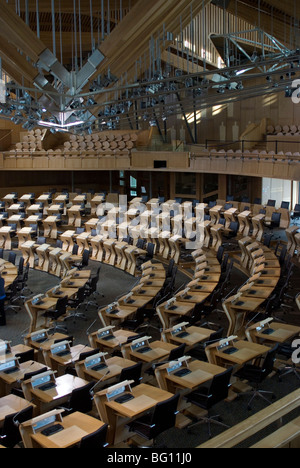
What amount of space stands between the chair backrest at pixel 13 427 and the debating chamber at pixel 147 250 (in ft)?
0.08

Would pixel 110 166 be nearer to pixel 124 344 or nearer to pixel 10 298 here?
pixel 10 298

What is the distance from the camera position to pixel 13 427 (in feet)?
24.4

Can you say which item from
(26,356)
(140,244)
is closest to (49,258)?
(140,244)

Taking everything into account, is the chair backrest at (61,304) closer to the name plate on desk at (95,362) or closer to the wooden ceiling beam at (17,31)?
the name plate on desk at (95,362)

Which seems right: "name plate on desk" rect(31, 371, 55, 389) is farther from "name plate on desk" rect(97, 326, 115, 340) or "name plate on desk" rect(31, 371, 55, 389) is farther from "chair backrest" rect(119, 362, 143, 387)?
"name plate on desk" rect(97, 326, 115, 340)

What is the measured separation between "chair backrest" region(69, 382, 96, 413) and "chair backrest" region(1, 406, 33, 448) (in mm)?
685

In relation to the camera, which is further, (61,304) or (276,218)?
(276,218)

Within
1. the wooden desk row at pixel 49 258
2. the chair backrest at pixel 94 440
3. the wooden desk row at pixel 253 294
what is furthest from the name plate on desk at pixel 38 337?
the wooden desk row at pixel 49 258

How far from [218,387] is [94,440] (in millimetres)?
2256

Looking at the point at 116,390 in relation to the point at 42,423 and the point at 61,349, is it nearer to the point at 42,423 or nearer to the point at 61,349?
the point at 42,423

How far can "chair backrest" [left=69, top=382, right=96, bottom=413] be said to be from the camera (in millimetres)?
8016

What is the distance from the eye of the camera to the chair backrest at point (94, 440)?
6535 mm

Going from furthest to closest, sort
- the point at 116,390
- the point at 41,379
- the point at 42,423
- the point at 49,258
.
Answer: the point at 49,258 → the point at 41,379 → the point at 116,390 → the point at 42,423
